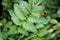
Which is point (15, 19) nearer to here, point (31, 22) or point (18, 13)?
point (18, 13)

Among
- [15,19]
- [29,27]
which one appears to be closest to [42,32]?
[29,27]

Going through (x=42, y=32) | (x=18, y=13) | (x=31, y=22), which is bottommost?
(x=42, y=32)

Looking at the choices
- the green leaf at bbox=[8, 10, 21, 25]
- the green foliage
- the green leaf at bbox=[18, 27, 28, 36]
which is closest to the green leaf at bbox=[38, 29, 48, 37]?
the green foliage

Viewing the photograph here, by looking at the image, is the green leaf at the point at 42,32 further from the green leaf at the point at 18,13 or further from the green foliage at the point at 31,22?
the green leaf at the point at 18,13

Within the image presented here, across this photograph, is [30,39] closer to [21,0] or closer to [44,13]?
[44,13]

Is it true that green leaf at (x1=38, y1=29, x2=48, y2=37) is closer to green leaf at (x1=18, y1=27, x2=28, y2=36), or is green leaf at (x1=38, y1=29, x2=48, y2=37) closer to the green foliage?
the green foliage

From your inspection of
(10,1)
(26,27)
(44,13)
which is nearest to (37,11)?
(44,13)

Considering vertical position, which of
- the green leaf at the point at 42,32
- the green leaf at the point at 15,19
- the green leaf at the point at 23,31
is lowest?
the green leaf at the point at 42,32

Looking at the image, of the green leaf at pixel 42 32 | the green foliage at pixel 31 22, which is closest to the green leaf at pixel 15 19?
the green foliage at pixel 31 22

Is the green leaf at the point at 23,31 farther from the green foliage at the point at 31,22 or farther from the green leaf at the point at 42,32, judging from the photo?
the green leaf at the point at 42,32

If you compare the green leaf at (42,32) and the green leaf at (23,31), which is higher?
the green leaf at (23,31)

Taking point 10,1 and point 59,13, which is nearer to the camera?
Result: point 59,13
